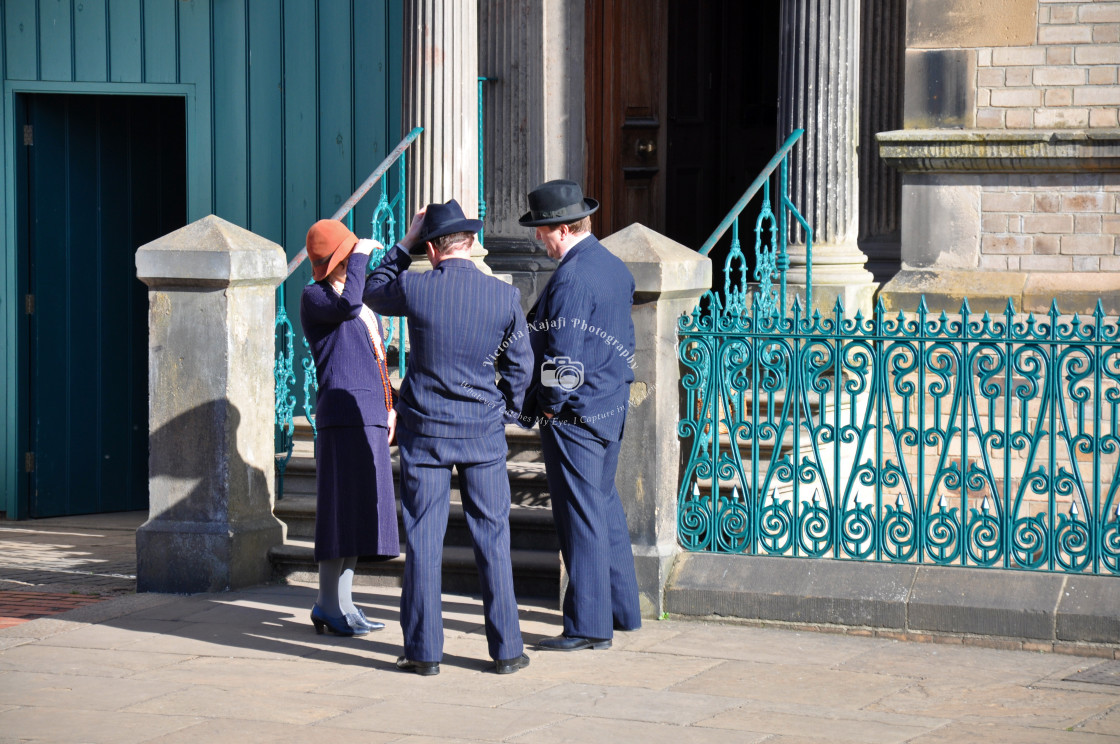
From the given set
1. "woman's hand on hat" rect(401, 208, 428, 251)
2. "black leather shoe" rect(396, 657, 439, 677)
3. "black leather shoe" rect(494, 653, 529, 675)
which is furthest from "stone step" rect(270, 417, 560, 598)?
"woman's hand on hat" rect(401, 208, 428, 251)

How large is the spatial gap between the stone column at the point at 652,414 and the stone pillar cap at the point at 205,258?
169 centimetres

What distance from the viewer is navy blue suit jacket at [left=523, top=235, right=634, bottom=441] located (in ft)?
20.1

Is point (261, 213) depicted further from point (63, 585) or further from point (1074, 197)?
point (1074, 197)

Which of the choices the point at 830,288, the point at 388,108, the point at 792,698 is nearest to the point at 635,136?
the point at 388,108

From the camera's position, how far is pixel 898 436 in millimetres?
6590

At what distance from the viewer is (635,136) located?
10.9 metres

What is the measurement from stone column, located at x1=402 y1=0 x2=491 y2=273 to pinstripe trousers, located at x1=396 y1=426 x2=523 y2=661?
127 inches

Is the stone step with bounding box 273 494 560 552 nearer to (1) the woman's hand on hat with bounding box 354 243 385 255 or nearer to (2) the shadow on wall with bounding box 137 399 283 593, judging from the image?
(2) the shadow on wall with bounding box 137 399 283 593

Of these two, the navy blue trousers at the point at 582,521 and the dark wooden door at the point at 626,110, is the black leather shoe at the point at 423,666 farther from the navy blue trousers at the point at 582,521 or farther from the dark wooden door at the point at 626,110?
the dark wooden door at the point at 626,110

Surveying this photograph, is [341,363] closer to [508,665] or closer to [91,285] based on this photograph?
[508,665]

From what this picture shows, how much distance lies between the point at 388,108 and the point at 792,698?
19.7 feet

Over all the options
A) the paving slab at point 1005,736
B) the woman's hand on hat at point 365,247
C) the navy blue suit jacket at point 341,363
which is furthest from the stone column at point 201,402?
the paving slab at point 1005,736

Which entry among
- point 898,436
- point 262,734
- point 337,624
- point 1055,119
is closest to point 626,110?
point 1055,119

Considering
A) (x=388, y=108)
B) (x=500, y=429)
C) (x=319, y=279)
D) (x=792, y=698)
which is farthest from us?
Answer: (x=388, y=108)
